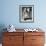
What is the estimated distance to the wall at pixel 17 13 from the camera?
154 inches

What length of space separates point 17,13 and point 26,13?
0.94 ft

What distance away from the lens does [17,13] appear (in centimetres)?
393

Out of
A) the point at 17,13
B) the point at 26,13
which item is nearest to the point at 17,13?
the point at 17,13

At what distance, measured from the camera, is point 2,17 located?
3941mm

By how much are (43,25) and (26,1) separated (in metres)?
0.93

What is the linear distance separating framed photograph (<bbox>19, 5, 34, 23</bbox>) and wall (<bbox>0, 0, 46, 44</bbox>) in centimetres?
10

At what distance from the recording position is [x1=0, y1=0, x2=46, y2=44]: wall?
391 cm

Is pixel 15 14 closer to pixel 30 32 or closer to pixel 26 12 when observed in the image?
pixel 26 12

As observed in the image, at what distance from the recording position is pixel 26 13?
12.9ft

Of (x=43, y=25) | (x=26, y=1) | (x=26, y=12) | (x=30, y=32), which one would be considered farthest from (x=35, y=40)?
(x=26, y=1)

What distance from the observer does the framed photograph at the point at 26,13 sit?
12.8ft

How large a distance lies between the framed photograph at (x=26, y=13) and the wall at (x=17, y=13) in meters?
0.10

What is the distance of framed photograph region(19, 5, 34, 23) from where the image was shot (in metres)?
3.91

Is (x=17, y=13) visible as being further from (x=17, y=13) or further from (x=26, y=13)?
(x=26, y=13)
